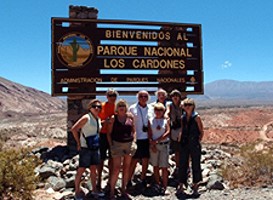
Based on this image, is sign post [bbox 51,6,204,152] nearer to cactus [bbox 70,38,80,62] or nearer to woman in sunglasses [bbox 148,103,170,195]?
cactus [bbox 70,38,80,62]

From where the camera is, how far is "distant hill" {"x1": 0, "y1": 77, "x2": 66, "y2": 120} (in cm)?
8294

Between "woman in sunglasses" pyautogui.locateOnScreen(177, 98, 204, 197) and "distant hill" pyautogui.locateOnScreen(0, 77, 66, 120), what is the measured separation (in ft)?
226

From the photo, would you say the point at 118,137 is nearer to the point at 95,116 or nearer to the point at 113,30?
the point at 95,116

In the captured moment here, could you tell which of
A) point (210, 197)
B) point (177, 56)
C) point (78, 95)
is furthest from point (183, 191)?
point (177, 56)

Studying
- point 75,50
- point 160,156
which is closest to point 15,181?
point 160,156

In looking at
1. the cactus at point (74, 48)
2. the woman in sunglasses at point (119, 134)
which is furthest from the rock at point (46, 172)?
the cactus at point (74, 48)

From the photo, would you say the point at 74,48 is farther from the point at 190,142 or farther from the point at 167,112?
the point at 190,142

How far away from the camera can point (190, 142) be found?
7301mm

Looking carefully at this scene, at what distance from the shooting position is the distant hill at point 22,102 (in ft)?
272

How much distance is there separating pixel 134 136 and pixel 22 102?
305 ft

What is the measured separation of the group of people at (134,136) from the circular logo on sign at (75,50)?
362cm

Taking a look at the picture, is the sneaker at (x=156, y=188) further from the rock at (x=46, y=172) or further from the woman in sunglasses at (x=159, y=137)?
the rock at (x=46, y=172)

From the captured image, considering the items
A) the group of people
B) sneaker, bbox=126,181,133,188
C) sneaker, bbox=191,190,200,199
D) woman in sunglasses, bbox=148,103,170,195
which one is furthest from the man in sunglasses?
sneaker, bbox=191,190,200,199

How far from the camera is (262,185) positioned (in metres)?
8.10
